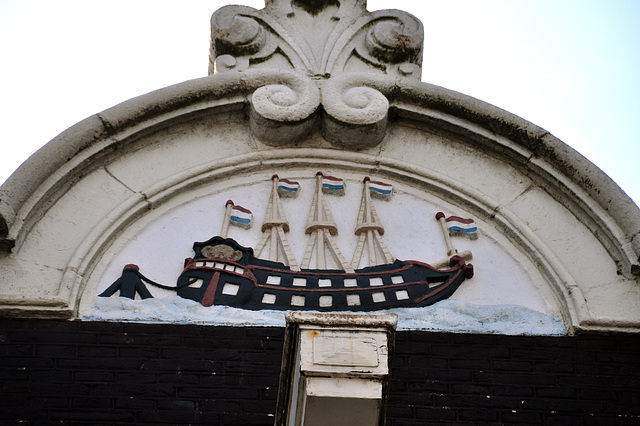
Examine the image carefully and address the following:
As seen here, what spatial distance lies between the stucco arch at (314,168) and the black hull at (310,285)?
50cm

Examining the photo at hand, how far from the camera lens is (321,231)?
18.8 feet

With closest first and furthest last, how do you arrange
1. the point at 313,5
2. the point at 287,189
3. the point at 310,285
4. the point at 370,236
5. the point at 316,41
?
the point at 310,285 → the point at 370,236 → the point at 287,189 → the point at 316,41 → the point at 313,5

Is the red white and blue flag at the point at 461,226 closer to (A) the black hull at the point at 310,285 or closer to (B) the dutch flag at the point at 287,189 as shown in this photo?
(A) the black hull at the point at 310,285

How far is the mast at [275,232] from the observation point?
18.3ft

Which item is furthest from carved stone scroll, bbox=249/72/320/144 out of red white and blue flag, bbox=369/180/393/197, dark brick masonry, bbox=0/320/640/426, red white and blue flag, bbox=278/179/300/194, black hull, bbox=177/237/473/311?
dark brick masonry, bbox=0/320/640/426

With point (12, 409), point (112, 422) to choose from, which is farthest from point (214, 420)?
point (12, 409)

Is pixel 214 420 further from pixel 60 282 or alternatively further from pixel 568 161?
pixel 568 161

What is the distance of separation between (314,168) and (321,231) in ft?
1.73

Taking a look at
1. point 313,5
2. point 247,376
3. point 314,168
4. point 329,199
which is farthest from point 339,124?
point 247,376

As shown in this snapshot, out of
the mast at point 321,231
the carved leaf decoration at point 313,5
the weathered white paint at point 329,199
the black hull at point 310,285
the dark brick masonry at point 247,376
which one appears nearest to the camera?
the dark brick masonry at point 247,376

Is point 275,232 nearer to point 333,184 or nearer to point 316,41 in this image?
point 333,184

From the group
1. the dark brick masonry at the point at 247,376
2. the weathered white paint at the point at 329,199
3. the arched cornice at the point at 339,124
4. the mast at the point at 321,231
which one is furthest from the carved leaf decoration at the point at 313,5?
the dark brick masonry at the point at 247,376

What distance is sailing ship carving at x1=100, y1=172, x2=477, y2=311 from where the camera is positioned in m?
5.32

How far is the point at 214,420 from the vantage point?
4.83m
